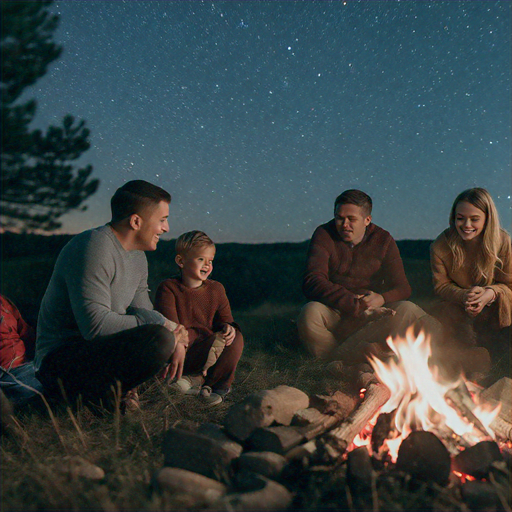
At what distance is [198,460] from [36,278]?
24.1 ft

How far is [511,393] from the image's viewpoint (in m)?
3.48

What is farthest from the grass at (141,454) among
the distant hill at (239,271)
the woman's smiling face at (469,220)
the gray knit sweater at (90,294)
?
the distant hill at (239,271)

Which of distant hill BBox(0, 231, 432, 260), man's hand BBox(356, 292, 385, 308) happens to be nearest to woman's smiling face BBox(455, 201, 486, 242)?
man's hand BBox(356, 292, 385, 308)

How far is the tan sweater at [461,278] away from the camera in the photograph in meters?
4.43

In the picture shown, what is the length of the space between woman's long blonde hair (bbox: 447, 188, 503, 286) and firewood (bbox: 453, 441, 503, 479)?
220 centimetres

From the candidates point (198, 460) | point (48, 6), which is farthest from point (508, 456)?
point (48, 6)

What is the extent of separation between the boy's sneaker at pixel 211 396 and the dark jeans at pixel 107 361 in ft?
2.13

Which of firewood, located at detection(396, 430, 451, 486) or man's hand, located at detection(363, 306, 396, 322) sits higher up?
man's hand, located at detection(363, 306, 396, 322)

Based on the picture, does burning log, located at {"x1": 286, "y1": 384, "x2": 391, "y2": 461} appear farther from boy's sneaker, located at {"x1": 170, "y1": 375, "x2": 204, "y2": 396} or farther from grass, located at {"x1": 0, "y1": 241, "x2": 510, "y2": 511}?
boy's sneaker, located at {"x1": 170, "y1": 375, "x2": 204, "y2": 396}

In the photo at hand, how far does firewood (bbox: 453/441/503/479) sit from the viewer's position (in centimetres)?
252

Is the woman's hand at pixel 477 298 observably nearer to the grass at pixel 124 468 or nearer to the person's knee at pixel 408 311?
the person's knee at pixel 408 311

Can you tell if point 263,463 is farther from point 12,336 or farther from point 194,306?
point 12,336

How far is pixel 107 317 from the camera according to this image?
9.95 ft

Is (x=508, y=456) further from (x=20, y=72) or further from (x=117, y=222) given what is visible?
(x=20, y=72)
